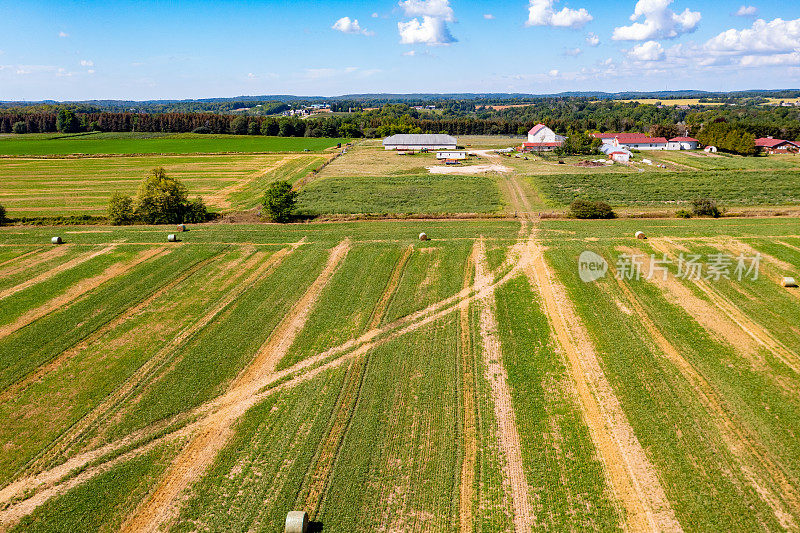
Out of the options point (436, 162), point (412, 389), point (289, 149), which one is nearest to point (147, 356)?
point (412, 389)

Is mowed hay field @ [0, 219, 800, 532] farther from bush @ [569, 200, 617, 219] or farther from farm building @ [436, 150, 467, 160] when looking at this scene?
farm building @ [436, 150, 467, 160]

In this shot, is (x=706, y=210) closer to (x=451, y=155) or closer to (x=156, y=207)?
(x=451, y=155)

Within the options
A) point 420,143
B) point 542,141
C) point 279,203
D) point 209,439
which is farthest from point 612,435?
point 542,141

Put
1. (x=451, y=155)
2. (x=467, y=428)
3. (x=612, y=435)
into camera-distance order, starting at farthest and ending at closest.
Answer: (x=451, y=155)
(x=467, y=428)
(x=612, y=435)

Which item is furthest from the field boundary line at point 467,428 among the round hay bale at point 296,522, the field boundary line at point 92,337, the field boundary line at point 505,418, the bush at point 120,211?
the bush at point 120,211

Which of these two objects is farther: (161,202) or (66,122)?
(66,122)

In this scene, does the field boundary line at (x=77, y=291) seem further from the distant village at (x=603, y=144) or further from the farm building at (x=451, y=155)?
the distant village at (x=603, y=144)

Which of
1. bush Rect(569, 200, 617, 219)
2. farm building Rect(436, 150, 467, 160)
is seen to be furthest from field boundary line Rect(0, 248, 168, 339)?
farm building Rect(436, 150, 467, 160)
